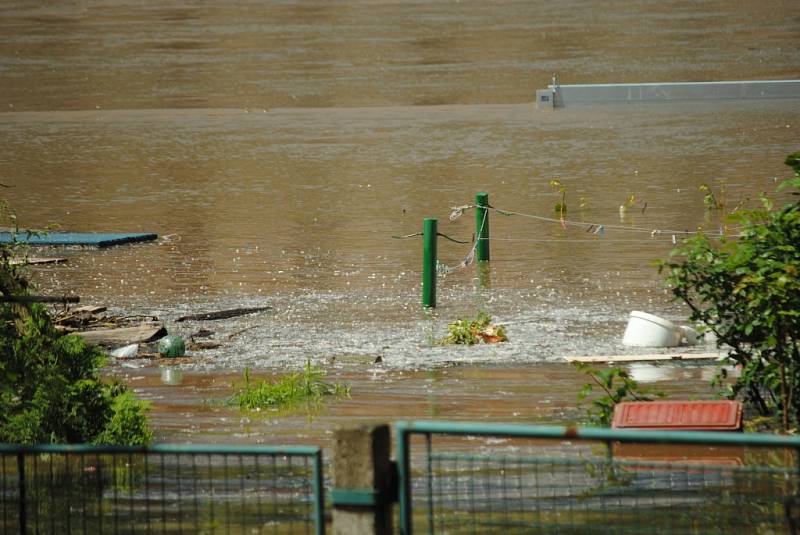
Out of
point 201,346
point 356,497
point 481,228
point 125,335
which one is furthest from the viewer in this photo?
point 481,228

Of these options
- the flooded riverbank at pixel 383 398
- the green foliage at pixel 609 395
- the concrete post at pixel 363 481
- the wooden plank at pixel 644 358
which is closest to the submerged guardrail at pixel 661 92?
the wooden plank at pixel 644 358

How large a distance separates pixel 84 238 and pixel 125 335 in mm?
6685

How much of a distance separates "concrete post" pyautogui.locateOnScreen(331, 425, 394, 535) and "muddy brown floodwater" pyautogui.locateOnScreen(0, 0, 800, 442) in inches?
141

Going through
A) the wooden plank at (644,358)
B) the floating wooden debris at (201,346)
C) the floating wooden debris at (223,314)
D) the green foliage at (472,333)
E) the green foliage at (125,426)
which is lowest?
the green foliage at (125,426)

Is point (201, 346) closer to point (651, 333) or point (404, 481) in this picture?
point (651, 333)

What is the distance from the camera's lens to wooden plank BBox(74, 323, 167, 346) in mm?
13047

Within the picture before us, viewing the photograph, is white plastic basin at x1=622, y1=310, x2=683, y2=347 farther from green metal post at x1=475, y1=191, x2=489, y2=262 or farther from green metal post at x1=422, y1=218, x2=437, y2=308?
green metal post at x1=475, y1=191, x2=489, y2=262

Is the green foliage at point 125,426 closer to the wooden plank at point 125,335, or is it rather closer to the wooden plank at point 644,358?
the wooden plank at point 125,335

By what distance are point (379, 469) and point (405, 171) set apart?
21.7 m

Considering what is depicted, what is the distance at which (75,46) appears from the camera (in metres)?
50.4

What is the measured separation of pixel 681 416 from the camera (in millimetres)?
8625

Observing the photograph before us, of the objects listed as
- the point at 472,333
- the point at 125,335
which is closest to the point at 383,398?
the point at 472,333

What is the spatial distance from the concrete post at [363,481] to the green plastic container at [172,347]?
22.1ft

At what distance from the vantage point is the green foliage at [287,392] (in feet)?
33.7
